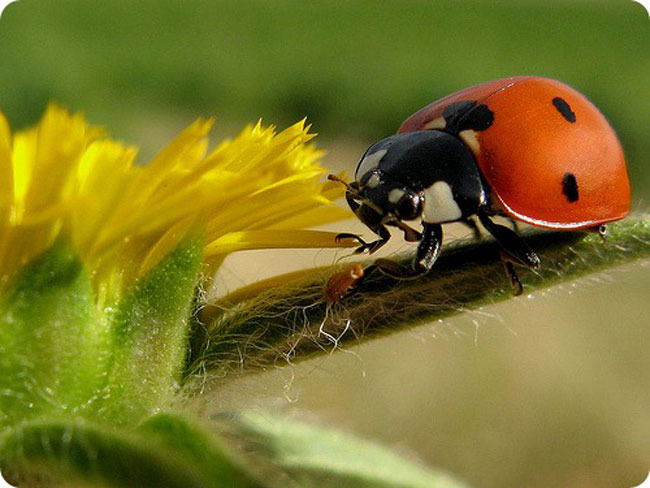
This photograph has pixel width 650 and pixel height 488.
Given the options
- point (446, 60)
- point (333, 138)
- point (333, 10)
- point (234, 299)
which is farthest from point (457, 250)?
point (333, 10)

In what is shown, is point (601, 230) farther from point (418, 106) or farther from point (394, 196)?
point (418, 106)

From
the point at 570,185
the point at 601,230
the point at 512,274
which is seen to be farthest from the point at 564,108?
the point at 512,274

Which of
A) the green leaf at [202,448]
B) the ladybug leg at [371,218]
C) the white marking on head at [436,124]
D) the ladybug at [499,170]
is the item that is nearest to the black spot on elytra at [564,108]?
the ladybug at [499,170]

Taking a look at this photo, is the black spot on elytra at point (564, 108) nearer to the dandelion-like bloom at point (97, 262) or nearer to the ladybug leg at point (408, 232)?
the ladybug leg at point (408, 232)

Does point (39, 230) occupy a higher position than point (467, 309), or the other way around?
point (39, 230)

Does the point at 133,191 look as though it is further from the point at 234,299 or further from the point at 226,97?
the point at 226,97
